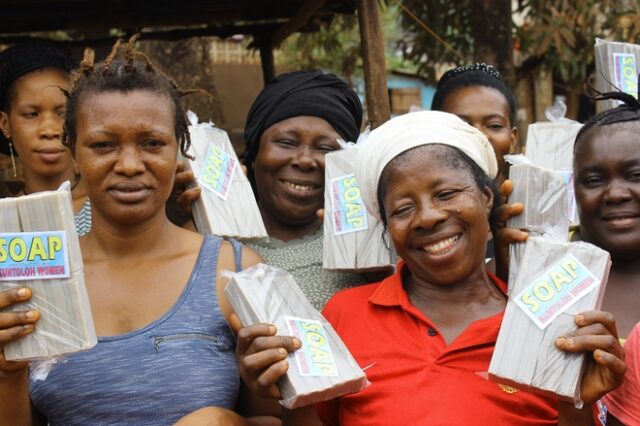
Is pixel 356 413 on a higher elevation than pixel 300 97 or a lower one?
lower

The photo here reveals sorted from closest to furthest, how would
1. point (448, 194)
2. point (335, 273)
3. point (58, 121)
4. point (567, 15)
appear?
point (448, 194) → point (335, 273) → point (58, 121) → point (567, 15)

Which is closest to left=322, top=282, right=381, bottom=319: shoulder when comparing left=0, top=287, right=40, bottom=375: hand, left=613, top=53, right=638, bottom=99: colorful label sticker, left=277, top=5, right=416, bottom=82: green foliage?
left=0, top=287, right=40, bottom=375: hand

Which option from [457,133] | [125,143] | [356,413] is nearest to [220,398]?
[356,413]

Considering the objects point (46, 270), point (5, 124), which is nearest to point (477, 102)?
point (5, 124)

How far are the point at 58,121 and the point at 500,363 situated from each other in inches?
90.8

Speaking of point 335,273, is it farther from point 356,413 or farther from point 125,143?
point 125,143

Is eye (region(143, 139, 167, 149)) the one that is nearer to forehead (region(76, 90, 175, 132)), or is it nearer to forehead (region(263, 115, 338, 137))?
forehead (region(76, 90, 175, 132))

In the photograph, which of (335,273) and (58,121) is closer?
(335,273)

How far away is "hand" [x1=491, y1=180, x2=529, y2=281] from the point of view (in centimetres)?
274

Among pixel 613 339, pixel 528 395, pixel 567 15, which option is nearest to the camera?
pixel 613 339

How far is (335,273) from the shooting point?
3.33 metres

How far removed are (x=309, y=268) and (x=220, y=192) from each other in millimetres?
480

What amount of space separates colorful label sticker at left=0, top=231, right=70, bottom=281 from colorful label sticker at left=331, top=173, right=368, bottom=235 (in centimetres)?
117

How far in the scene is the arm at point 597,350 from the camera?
2.14 meters
